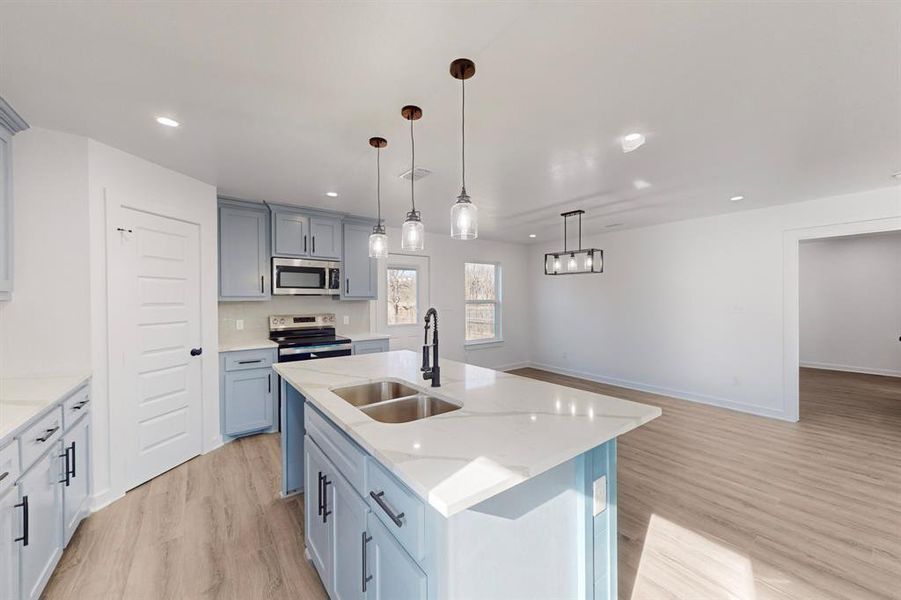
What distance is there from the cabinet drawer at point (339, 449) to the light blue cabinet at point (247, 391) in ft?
6.55

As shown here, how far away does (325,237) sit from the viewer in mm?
4195

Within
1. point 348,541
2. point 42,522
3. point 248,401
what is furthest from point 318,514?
point 248,401

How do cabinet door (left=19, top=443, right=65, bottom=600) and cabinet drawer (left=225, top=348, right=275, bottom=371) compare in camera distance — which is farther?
cabinet drawer (left=225, top=348, right=275, bottom=371)

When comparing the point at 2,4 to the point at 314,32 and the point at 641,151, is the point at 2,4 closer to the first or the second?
the point at 314,32

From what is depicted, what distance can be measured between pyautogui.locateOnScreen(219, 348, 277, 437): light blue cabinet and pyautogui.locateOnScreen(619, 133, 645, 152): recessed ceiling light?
3.50m

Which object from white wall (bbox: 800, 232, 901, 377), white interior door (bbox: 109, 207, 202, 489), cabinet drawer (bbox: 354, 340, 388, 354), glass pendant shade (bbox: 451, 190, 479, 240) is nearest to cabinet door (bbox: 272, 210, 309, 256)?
white interior door (bbox: 109, 207, 202, 489)

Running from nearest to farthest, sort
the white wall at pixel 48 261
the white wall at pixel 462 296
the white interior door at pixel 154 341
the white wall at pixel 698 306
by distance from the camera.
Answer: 1. the white wall at pixel 48 261
2. the white interior door at pixel 154 341
3. the white wall at pixel 698 306
4. the white wall at pixel 462 296

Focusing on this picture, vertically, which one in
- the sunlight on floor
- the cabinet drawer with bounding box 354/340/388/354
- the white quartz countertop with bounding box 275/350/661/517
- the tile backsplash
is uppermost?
the tile backsplash

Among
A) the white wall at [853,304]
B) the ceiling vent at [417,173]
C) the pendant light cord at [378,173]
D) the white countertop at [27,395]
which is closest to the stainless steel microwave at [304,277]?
the pendant light cord at [378,173]

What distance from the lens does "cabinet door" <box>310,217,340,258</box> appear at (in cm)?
410

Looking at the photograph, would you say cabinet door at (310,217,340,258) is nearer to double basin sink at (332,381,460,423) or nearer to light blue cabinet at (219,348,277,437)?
light blue cabinet at (219,348,277,437)

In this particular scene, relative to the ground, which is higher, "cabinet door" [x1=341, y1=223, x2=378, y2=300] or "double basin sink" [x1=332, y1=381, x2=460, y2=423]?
"cabinet door" [x1=341, y1=223, x2=378, y2=300]

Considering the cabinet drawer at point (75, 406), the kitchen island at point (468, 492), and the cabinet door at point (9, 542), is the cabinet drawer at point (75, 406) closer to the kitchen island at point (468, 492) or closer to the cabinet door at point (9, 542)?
the cabinet door at point (9, 542)

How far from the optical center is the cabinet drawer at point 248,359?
3.40m
